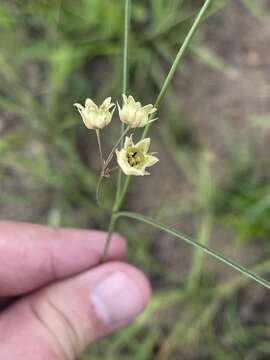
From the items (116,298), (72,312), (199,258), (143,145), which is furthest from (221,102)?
(143,145)

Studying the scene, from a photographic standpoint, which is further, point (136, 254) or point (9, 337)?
point (136, 254)

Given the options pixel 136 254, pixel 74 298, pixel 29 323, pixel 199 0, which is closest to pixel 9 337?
pixel 29 323

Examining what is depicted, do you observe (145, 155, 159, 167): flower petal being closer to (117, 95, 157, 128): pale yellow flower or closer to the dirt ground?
(117, 95, 157, 128): pale yellow flower

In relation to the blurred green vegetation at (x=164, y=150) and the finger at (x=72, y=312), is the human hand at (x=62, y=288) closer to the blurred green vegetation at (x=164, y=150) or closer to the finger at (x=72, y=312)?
the finger at (x=72, y=312)

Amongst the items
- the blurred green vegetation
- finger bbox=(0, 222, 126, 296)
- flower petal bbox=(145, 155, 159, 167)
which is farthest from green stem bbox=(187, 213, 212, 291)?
flower petal bbox=(145, 155, 159, 167)

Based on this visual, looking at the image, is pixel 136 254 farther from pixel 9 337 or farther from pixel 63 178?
pixel 9 337

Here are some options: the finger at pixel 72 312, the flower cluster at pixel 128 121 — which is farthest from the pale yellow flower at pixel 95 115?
the finger at pixel 72 312
